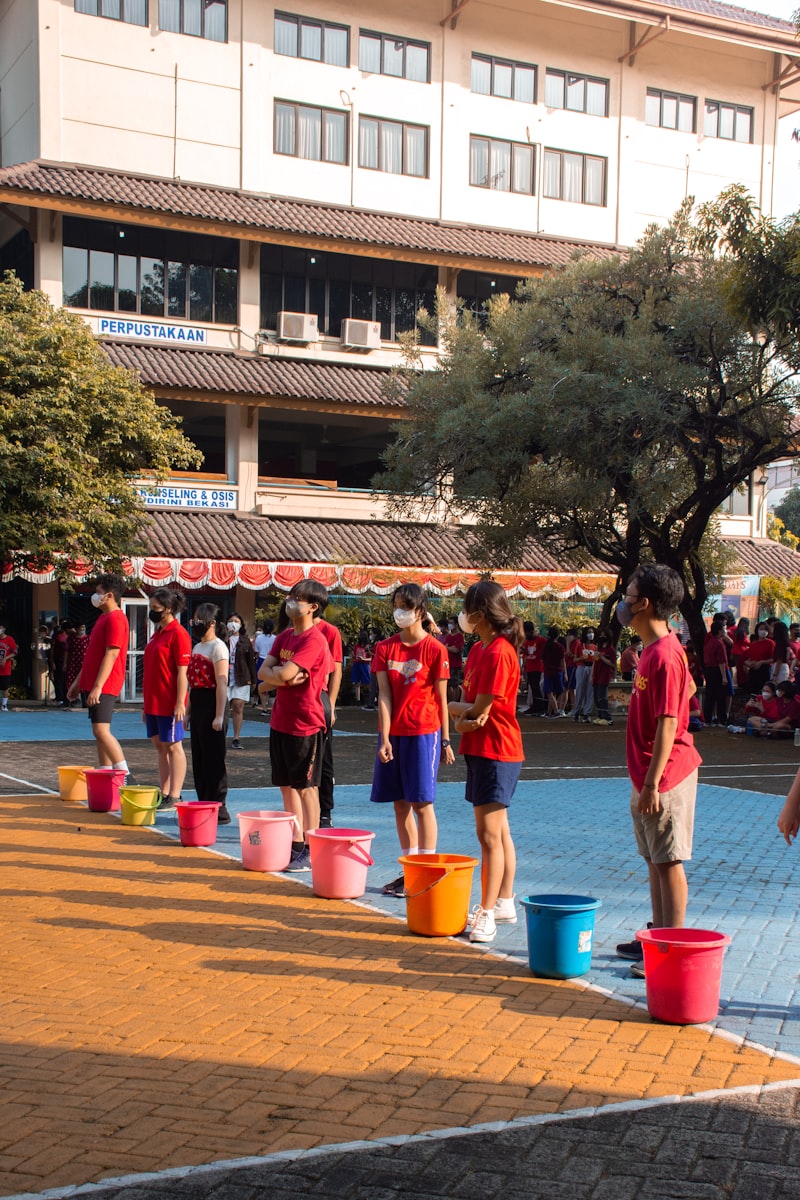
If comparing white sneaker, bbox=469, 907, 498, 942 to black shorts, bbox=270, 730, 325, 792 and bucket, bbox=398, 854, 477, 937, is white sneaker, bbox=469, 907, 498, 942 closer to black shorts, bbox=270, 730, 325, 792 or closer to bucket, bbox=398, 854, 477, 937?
bucket, bbox=398, 854, 477, 937

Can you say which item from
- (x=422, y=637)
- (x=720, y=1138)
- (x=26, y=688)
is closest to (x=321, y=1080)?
(x=720, y=1138)

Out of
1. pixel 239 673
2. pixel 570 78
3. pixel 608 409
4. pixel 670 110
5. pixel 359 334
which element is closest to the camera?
pixel 239 673

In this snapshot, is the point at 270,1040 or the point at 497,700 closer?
the point at 270,1040

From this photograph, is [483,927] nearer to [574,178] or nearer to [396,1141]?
[396,1141]

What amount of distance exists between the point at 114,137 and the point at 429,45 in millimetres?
9514

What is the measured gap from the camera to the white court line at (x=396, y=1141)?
3.89 metres

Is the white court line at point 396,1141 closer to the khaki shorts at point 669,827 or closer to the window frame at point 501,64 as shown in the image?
the khaki shorts at point 669,827

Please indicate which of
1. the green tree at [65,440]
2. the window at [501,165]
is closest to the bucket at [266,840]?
the green tree at [65,440]

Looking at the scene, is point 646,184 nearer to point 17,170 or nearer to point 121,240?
point 121,240

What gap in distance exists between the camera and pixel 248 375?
3139 centimetres

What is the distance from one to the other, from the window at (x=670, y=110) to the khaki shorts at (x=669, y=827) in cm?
3605

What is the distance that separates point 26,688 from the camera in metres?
29.2

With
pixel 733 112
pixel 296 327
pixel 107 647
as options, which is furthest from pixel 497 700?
pixel 733 112

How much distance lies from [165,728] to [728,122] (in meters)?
34.4
